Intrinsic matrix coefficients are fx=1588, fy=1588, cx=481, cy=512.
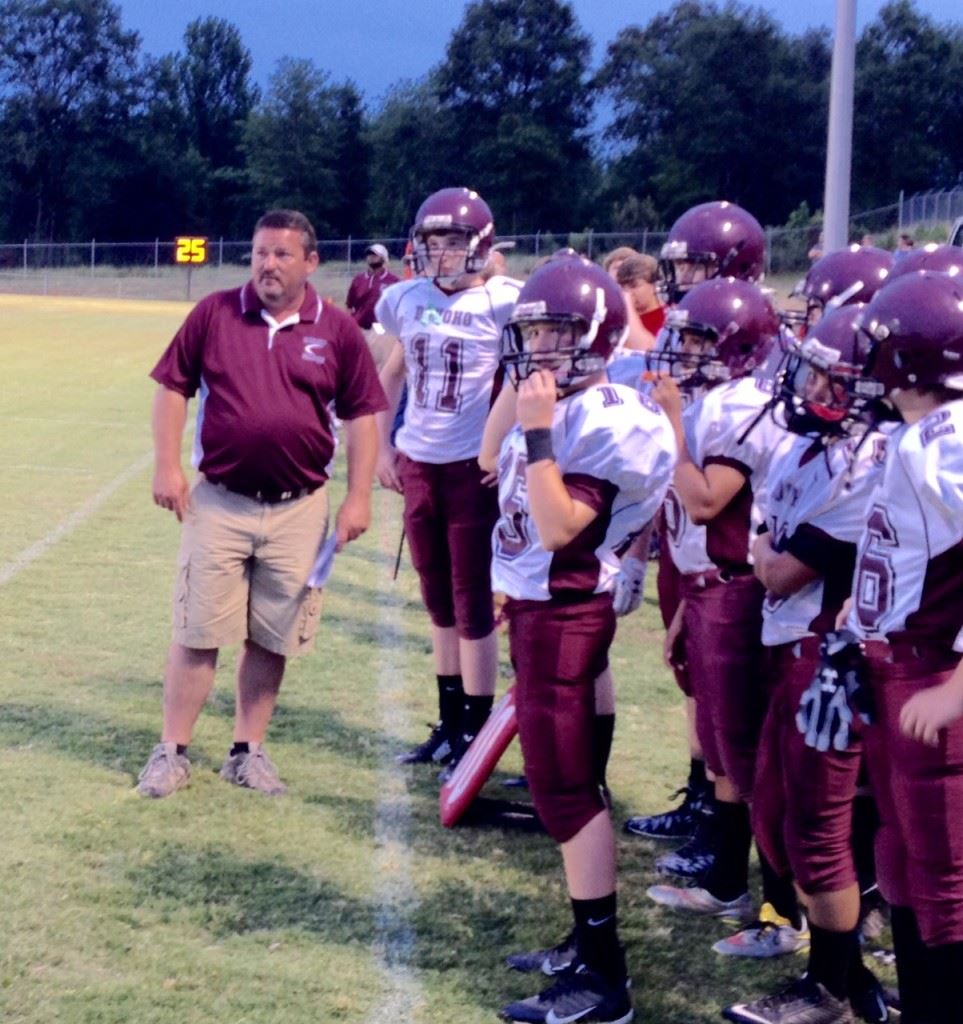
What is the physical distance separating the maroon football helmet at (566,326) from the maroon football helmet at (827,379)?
1.44ft

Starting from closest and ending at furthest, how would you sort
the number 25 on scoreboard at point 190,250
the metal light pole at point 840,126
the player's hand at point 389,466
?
the player's hand at point 389,466, the metal light pole at point 840,126, the number 25 on scoreboard at point 190,250

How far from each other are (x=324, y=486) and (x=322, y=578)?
1.06 ft

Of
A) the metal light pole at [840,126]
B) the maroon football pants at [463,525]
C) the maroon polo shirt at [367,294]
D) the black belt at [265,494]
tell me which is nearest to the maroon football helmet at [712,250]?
the maroon football pants at [463,525]

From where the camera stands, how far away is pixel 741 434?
3875 millimetres

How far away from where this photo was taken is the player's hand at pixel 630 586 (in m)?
4.21

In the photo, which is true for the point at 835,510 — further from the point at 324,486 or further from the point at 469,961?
the point at 324,486

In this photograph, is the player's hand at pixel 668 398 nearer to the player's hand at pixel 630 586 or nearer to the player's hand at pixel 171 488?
the player's hand at pixel 630 586

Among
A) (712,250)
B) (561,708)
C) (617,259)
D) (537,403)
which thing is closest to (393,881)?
(561,708)

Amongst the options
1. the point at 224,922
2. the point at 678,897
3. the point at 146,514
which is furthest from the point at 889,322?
the point at 146,514

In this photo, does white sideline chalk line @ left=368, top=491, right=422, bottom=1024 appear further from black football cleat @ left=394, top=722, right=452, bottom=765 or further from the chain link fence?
the chain link fence

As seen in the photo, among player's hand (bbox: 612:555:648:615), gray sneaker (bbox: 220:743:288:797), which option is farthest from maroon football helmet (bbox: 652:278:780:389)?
gray sneaker (bbox: 220:743:288:797)

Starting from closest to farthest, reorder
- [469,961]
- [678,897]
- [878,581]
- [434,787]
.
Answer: [878,581], [469,961], [678,897], [434,787]

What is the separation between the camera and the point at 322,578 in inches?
214

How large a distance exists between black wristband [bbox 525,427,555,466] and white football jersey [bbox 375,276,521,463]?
6.39 ft
